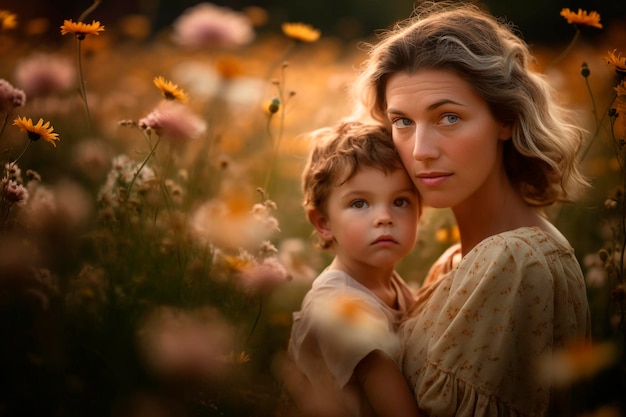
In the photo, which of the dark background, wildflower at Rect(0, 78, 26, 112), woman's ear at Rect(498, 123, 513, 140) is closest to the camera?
wildflower at Rect(0, 78, 26, 112)

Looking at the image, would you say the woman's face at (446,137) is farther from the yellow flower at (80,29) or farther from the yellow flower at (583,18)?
the yellow flower at (80,29)

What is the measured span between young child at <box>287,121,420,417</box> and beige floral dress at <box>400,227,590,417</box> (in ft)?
0.42

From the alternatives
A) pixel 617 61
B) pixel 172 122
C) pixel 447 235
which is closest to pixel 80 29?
pixel 172 122

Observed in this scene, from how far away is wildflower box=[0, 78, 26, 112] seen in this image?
65.4 inches

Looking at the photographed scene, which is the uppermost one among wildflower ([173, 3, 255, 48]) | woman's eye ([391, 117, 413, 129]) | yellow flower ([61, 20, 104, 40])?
yellow flower ([61, 20, 104, 40])

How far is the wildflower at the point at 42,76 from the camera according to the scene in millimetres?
2000

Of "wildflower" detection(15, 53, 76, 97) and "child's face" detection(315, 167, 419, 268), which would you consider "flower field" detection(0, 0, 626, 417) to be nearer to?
"wildflower" detection(15, 53, 76, 97)

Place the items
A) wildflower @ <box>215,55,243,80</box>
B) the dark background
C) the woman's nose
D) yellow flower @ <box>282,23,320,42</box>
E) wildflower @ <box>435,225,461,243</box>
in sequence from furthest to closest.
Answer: the dark background → wildflower @ <box>435,225,461,243</box> → yellow flower @ <box>282,23,320,42</box> → wildflower @ <box>215,55,243,80</box> → the woman's nose

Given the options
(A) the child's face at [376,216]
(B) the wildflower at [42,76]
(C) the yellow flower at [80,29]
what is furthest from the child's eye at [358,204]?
(B) the wildflower at [42,76]

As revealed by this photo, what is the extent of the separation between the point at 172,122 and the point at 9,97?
405 mm

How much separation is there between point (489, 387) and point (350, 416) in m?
0.38

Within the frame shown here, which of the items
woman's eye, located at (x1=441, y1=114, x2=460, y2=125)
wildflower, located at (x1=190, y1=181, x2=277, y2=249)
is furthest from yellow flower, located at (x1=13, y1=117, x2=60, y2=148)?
woman's eye, located at (x1=441, y1=114, x2=460, y2=125)

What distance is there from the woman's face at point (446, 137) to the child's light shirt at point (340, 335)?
0.31 meters

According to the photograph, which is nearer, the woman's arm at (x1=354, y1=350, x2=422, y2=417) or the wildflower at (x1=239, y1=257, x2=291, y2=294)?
the woman's arm at (x1=354, y1=350, x2=422, y2=417)
